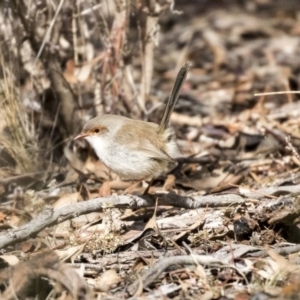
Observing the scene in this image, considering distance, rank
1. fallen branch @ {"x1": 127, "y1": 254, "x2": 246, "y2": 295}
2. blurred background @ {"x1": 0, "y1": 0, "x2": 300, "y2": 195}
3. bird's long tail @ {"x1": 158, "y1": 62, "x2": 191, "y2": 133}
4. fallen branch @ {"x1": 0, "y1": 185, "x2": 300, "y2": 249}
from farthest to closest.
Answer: blurred background @ {"x1": 0, "y1": 0, "x2": 300, "y2": 195}, bird's long tail @ {"x1": 158, "y1": 62, "x2": 191, "y2": 133}, fallen branch @ {"x1": 0, "y1": 185, "x2": 300, "y2": 249}, fallen branch @ {"x1": 127, "y1": 254, "x2": 246, "y2": 295}

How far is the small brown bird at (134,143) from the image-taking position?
5449mm

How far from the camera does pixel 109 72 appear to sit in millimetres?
6633

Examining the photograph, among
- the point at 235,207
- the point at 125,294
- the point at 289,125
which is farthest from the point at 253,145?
the point at 125,294

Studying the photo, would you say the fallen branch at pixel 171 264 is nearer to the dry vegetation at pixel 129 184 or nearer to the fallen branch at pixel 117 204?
the dry vegetation at pixel 129 184

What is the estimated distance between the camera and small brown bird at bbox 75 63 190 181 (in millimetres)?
5449

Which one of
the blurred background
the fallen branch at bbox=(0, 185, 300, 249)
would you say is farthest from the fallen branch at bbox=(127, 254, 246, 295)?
the blurred background

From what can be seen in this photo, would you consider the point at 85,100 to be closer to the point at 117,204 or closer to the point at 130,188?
the point at 130,188

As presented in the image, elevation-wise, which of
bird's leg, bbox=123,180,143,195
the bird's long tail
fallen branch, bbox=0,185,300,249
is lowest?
bird's leg, bbox=123,180,143,195

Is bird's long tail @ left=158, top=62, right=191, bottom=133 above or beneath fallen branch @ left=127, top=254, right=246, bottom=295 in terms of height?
above

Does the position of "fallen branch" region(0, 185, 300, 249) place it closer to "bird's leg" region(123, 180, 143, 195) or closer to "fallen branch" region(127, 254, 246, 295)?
"bird's leg" region(123, 180, 143, 195)

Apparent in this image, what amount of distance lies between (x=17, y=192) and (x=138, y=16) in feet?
6.50

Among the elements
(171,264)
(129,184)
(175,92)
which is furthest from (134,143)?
(171,264)

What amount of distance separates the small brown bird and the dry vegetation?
0.23 m

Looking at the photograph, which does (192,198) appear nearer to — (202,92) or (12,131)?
(12,131)
